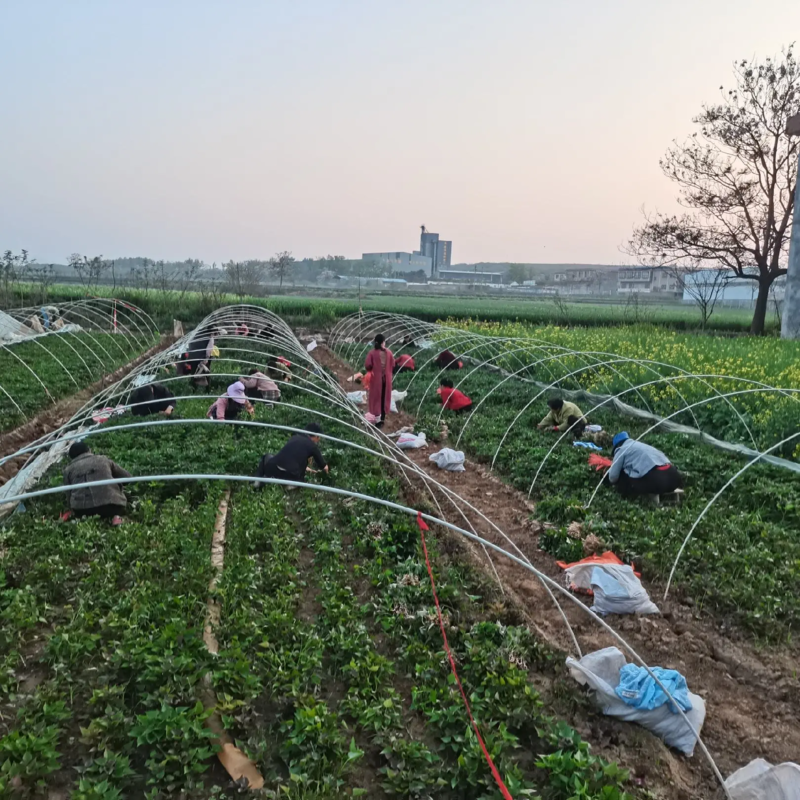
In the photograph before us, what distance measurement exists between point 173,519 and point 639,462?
5.53 m

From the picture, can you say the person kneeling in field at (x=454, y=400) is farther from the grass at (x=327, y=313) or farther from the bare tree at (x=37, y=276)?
the bare tree at (x=37, y=276)

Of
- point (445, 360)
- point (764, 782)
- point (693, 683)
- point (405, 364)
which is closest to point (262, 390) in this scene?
point (405, 364)

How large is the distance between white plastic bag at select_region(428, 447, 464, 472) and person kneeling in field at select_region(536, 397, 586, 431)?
2.11 m

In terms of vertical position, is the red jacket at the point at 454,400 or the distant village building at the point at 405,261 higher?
the distant village building at the point at 405,261

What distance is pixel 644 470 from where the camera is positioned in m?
7.02

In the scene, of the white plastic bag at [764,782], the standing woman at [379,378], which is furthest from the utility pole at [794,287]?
the white plastic bag at [764,782]

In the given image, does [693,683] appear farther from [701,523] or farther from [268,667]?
[268,667]

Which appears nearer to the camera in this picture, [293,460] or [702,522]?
[702,522]

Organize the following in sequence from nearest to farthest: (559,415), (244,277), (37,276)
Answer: (559,415) → (37,276) → (244,277)

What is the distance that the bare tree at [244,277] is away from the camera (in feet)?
134

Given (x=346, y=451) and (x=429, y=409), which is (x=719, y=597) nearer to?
(x=346, y=451)

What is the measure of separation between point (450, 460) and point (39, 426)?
323 inches

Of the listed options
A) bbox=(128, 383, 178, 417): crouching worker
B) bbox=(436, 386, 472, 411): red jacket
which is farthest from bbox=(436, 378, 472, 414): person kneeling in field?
bbox=(128, 383, 178, 417): crouching worker

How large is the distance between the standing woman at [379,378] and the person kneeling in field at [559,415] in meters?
2.98
